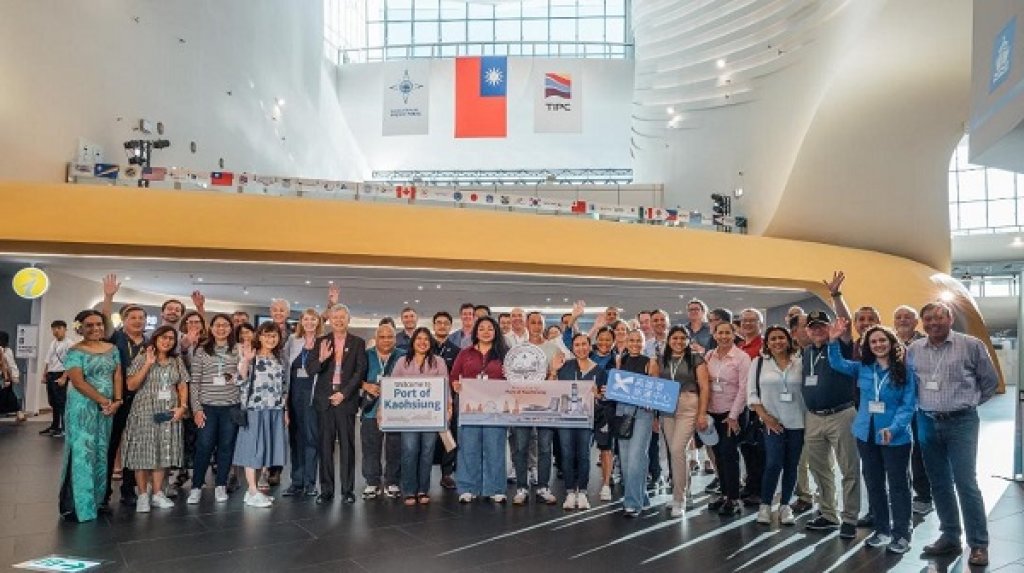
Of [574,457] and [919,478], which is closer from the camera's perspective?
[919,478]

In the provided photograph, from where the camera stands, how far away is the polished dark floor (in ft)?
13.6

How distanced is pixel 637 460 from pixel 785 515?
1.13m

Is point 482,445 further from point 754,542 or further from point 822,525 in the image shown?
point 822,525

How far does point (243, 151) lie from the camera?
1812cm

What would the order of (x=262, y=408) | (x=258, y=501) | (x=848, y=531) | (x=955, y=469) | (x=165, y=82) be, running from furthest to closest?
1. (x=165, y=82)
2. (x=262, y=408)
3. (x=258, y=501)
4. (x=848, y=531)
5. (x=955, y=469)

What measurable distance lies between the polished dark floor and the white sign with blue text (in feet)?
2.87

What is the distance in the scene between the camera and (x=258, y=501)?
5617 millimetres

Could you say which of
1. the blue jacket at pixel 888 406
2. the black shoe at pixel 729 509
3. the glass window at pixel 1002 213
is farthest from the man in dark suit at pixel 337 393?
the glass window at pixel 1002 213

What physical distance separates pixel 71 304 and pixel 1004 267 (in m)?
36.7

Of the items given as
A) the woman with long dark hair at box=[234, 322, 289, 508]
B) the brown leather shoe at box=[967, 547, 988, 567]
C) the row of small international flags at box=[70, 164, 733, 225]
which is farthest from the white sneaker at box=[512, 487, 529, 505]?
the row of small international flags at box=[70, 164, 733, 225]

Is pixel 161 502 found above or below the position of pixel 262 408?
below

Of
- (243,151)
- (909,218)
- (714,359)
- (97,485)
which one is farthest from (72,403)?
(909,218)

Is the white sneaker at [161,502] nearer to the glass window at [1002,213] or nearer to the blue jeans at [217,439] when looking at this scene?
the blue jeans at [217,439]

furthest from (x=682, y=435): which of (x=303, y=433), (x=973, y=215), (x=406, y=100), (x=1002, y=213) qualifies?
(x=973, y=215)
